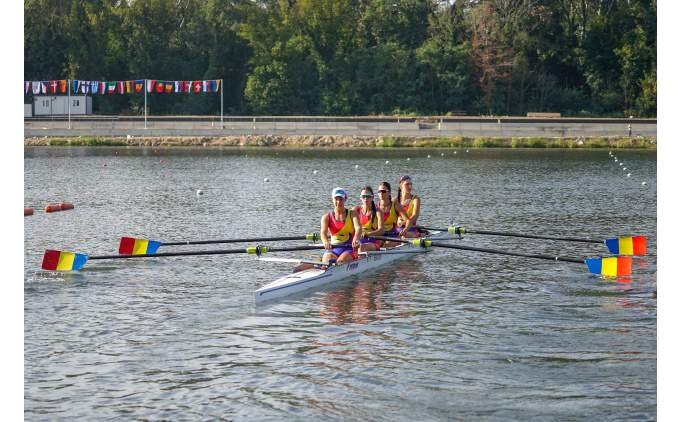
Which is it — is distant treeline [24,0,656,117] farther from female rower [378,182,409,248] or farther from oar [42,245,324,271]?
oar [42,245,324,271]

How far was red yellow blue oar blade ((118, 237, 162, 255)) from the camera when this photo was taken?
2117cm

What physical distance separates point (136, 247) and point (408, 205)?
586 cm

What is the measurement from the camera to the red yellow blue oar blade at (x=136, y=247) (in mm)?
21172

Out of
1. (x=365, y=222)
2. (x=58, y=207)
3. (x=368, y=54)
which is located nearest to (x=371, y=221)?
(x=365, y=222)

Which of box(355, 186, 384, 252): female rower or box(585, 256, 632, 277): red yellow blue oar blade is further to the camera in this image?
box(355, 186, 384, 252): female rower

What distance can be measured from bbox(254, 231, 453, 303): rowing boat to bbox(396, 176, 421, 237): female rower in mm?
518

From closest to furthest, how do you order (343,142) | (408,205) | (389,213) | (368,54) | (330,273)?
(330,273) < (389,213) < (408,205) < (343,142) < (368,54)

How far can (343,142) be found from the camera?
62.4m

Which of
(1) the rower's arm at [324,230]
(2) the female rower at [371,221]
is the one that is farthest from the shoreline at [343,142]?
(1) the rower's arm at [324,230]

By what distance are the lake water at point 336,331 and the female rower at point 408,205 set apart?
2.78ft

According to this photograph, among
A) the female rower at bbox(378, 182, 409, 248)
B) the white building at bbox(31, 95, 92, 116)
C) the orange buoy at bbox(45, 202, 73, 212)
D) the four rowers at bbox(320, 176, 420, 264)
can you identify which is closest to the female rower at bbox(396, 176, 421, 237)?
the four rowers at bbox(320, 176, 420, 264)

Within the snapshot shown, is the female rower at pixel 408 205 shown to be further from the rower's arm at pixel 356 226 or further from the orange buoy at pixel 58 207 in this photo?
the orange buoy at pixel 58 207

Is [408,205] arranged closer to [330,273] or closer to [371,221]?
[371,221]

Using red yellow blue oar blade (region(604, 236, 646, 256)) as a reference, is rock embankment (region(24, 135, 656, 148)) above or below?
above
